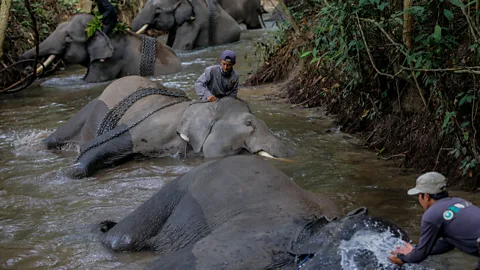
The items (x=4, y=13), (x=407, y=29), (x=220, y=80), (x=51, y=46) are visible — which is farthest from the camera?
(x=51, y=46)

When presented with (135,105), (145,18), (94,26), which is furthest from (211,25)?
(135,105)

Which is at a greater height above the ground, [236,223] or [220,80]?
[236,223]

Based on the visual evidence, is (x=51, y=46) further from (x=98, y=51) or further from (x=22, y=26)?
(x=22, y=26)

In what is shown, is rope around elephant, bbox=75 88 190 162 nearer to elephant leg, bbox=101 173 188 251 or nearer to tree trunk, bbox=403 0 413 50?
tree trunk, bbox=403 0 413 50

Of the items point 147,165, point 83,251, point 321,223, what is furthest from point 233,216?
point 147,165

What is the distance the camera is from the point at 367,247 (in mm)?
3270

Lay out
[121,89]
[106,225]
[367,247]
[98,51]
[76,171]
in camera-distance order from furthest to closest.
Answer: [98,51] → [121,89] → [76,171] → [106,225] → [367,247]

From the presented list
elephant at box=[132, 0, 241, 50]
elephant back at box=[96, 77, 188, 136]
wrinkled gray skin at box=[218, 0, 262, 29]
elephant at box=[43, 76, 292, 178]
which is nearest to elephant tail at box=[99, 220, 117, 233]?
elephant at box=[43, 76, 292, 178]

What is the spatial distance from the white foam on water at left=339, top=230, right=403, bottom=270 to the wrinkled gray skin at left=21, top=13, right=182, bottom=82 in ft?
30.9

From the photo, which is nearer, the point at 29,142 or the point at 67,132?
the point at 67,132

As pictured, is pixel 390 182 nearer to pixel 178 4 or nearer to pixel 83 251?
pixel 83 251

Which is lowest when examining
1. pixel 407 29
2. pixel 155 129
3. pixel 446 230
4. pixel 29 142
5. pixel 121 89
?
pixel 29 142

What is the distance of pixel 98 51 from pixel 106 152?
5107mm

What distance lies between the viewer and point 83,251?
4801 millimetres
